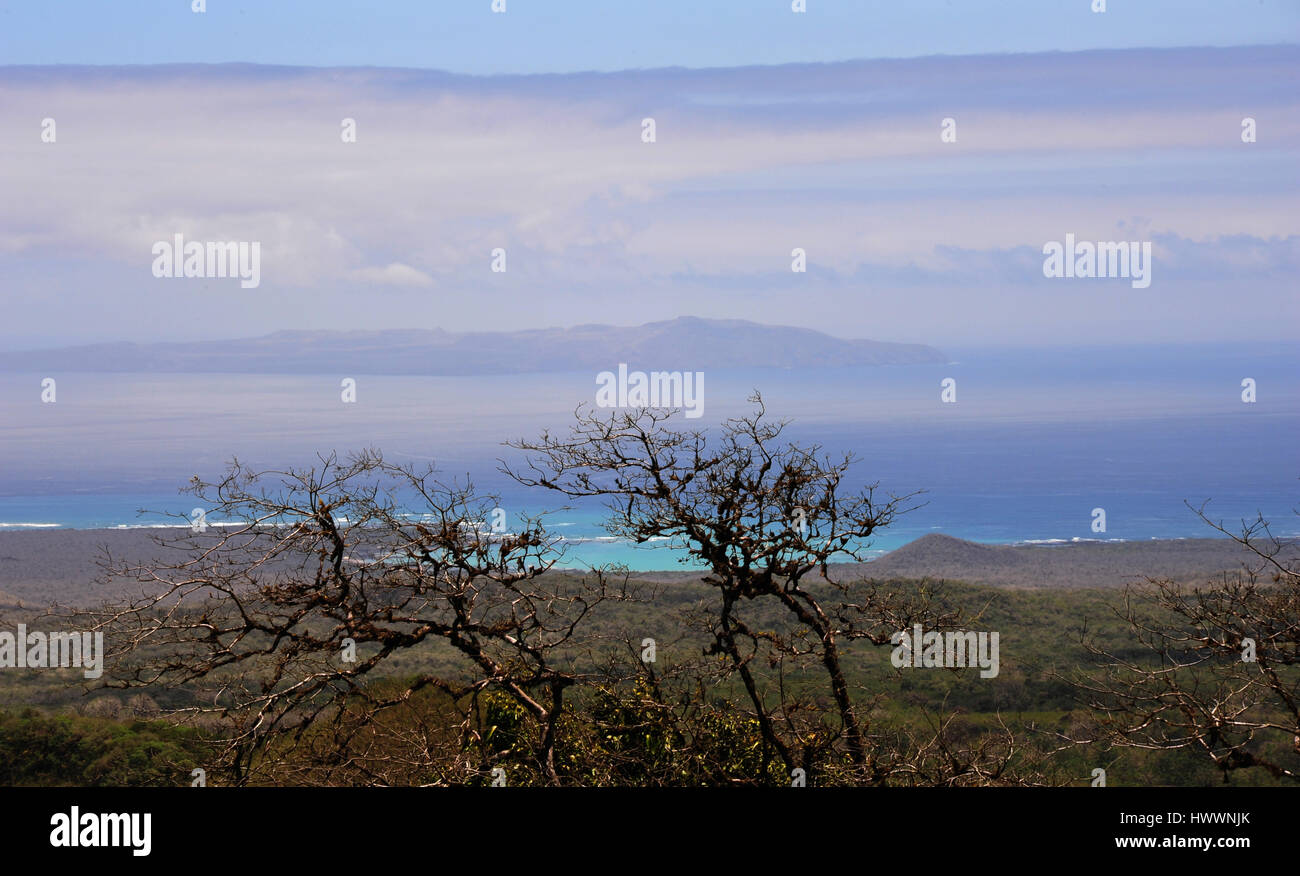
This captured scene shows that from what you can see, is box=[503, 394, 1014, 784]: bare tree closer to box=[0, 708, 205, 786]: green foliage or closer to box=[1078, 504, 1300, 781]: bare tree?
box=[1078, 504, 1300, 781]: bare tree

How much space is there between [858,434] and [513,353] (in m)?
44.7

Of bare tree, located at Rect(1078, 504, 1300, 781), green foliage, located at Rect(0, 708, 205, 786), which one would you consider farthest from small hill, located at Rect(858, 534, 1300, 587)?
bare tree, located at Rect(1078, 504, 1300, 781)

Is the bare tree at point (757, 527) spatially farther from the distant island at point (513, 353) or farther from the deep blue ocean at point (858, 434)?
the distant island at point (513, 353)

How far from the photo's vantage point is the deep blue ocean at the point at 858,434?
86625 millimetres

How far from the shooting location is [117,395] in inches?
5935

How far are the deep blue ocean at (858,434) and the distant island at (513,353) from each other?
8.91 feet

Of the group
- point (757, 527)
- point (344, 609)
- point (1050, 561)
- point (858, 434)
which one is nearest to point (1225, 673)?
point (757, 527)

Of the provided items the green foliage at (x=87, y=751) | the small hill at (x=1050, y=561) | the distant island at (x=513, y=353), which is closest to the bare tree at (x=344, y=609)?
the green foliage at (x=87, y=751)

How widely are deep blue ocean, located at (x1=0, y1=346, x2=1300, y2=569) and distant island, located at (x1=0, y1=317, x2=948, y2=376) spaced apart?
2.72 m

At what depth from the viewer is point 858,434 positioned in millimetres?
128875

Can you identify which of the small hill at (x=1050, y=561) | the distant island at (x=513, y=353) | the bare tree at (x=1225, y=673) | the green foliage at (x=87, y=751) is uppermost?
the distant island at (x=513, y=353)

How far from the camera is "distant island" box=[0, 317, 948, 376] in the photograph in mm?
124688
